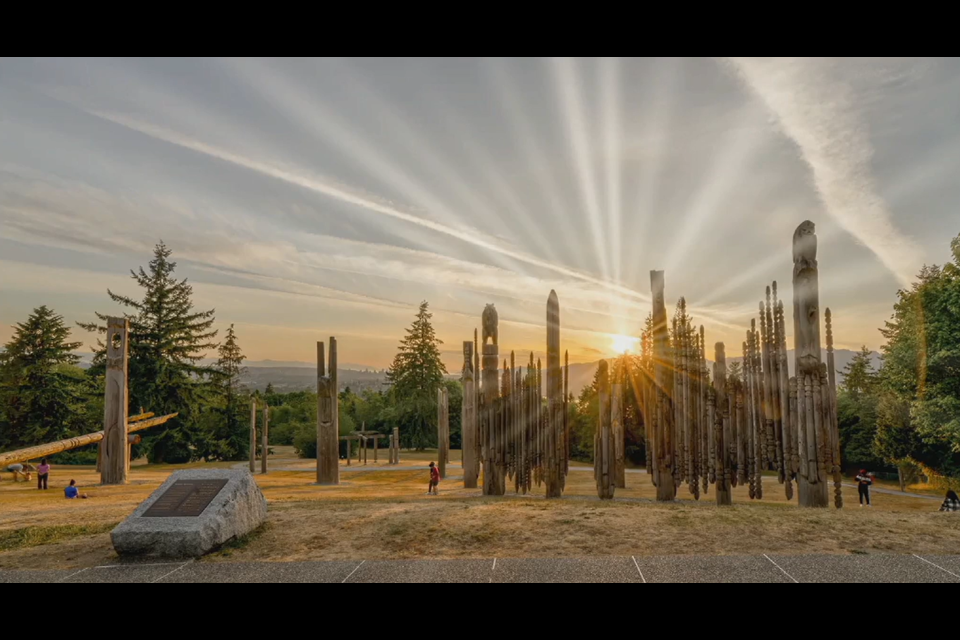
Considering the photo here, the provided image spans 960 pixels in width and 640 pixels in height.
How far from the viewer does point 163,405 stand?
35844mm

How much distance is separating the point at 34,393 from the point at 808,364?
39797 millimetres

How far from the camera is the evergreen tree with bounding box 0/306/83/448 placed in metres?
33.5

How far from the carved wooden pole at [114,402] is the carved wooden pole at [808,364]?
1841 centimetres

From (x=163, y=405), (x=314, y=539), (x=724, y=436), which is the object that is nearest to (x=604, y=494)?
(x=724, y=436)

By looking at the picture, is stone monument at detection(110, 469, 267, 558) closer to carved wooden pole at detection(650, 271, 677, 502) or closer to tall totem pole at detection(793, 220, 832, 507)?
carved wooden pole at detection(650, 271, 677, 502)

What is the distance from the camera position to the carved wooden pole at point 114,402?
57.7 feet

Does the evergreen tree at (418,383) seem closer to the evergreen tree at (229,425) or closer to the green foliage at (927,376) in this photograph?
the evergreen tree at (229,425)

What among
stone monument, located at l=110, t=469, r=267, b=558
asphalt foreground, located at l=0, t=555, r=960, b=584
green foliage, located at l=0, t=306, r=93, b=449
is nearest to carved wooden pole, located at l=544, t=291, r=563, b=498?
asphalt foreground, located at l=0, t=555, r=960, b=584

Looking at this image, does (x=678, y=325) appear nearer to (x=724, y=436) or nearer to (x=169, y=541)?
(x=724, y=436)

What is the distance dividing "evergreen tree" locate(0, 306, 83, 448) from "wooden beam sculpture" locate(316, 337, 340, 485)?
24.2m

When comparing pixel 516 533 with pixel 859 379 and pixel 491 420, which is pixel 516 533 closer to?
pixel 491 420

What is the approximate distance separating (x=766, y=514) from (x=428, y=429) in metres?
40.3

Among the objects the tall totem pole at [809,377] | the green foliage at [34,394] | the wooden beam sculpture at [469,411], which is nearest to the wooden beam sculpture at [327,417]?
the wooden beam sculpture at [469,411]

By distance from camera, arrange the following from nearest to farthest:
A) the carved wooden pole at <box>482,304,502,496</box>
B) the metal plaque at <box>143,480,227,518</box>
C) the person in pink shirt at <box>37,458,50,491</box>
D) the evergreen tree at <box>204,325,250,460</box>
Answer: the metal plaque at <box>143,480,227,518</box>, the carved wooden pole at <box>482,304,502,496</box>, the person in pink shirt at <box>37,458,50,491</box>, the evergreen tree at <box>204,325,250,460</box>
